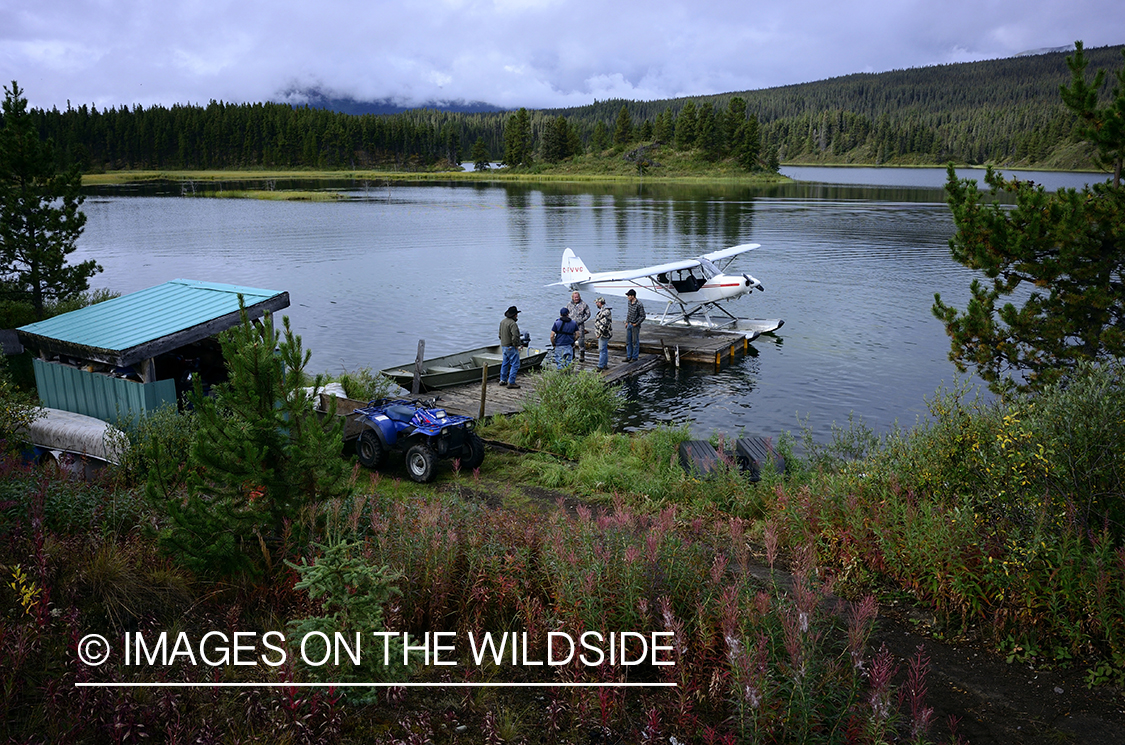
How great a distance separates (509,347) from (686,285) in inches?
353

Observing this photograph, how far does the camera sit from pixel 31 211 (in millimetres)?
14836

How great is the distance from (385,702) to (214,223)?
179 feet

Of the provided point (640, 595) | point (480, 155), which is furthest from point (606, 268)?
point (480, 155)

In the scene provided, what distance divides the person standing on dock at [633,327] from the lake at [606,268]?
0.77 metres

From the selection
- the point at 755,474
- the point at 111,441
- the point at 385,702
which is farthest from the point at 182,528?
the point at 755,474

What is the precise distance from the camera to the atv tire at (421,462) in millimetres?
9188

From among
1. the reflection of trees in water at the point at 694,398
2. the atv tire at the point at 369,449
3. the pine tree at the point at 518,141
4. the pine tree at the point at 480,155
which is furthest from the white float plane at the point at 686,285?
the pine tree at the point at 480,155

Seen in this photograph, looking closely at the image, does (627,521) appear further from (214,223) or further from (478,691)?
(214,223)

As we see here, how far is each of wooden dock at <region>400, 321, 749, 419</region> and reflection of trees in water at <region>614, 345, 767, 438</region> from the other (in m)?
0.30

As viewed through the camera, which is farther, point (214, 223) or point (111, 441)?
point (214, 223)

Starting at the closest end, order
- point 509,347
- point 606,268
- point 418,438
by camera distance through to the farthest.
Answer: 1. point 418,438
2. point 509,347
3. point 606,268

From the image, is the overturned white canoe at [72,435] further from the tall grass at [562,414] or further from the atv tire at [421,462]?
the tall grass at [562,414]

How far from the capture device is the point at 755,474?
30.4 feet

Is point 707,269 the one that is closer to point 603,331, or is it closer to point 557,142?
point 603,331
